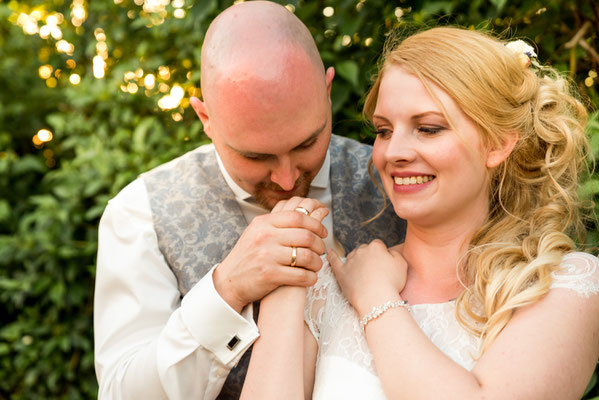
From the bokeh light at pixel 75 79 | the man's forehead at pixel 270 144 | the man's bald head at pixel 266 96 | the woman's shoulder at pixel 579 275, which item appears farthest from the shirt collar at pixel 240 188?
the bokeh light at pixel 75 79

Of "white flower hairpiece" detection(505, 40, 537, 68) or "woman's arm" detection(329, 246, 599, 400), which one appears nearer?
"woman's arm" detection(329, 246, 599, 400)

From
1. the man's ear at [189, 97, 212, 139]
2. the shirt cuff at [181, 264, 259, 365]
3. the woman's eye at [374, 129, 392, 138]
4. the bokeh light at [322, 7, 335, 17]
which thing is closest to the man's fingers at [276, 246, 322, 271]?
the shirt cuff at [181, 264, 259, 365]

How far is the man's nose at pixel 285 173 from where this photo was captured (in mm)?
1998

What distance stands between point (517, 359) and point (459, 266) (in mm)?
469

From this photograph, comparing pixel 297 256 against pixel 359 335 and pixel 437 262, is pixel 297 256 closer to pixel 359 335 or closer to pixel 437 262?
pixel 359 335

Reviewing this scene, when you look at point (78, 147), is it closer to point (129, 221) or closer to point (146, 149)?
point (146, 149)

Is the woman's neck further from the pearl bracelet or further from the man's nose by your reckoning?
the man's nose

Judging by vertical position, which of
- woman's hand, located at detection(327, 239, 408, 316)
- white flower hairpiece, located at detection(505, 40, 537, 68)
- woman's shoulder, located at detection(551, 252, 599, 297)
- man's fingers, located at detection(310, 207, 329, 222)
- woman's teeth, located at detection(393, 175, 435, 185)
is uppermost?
white flower hairpiece, located at detection(505, 40, 537, 68)

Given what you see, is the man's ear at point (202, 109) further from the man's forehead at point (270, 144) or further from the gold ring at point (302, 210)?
the gold ring at point (302, 210)

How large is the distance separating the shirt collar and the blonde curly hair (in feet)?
1.52

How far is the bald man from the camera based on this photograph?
1.86 metres

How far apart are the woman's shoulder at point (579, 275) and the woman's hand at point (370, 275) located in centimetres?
46

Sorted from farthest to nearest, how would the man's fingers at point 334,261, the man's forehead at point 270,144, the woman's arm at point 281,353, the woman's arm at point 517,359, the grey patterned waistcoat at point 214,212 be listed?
the grey patterned waistcoat at point 214,212 < the man's fingers at point 334,261 < the man's forehead at point 270,144 < the woman's arm at point 281,353 < the woman's arm at point 517,359

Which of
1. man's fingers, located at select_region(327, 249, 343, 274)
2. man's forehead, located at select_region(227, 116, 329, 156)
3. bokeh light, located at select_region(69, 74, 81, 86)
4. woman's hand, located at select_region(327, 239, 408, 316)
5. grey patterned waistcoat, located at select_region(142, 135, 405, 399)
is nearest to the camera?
woman's hand, located at select_region(327, 239, 408, 316)
